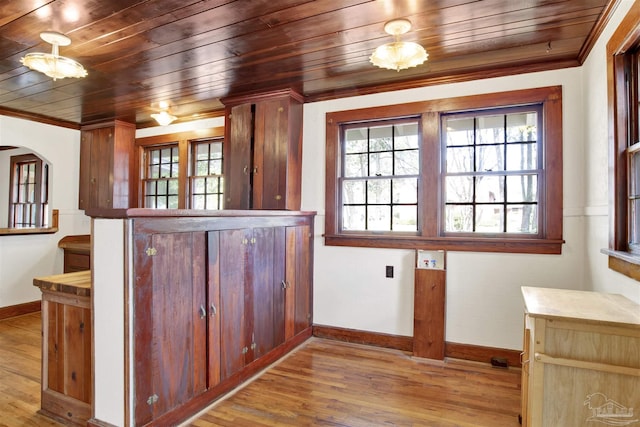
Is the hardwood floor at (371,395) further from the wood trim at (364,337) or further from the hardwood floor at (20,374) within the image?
the hardwood floor at (20,374)

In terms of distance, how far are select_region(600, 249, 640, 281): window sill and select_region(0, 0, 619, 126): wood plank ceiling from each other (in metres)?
1.47

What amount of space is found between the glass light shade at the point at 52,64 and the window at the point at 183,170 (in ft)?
6.61

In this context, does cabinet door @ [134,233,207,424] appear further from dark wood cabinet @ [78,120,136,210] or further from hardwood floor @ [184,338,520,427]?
dark wood cabinet @ [78,120,136,210]

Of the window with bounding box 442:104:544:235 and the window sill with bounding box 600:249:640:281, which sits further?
the window with bounding box 442:104:544:235

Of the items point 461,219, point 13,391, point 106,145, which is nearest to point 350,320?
point 461,219

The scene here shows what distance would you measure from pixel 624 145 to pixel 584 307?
1087 mm

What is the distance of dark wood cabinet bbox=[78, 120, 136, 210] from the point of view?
5000mm

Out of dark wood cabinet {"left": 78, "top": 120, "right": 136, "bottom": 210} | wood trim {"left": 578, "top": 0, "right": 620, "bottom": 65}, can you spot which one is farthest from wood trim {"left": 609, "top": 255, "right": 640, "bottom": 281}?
dark wood cabinet {"left": 78, "top": 120, "right": 136, "bottom": 210}

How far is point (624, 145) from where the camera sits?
2.12 m

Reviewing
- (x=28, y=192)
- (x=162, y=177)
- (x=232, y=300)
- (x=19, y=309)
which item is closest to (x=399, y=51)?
(x=232, y=300)

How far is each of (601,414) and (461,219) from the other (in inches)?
80.1

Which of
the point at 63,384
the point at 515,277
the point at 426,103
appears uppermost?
the point at 426,103

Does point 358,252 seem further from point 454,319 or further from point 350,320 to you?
point 454,319

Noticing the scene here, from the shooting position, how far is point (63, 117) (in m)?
4.91
